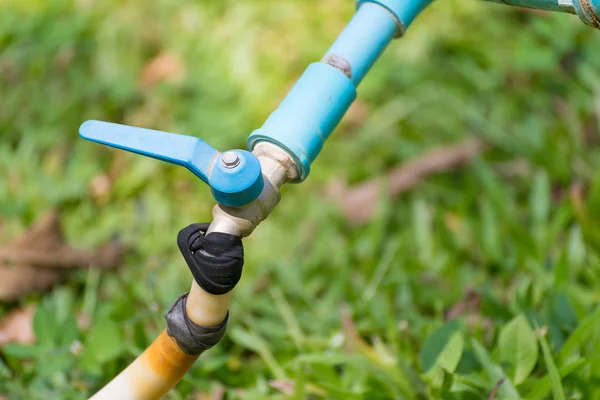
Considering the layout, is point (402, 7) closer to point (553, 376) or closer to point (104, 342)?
point (553, 376)

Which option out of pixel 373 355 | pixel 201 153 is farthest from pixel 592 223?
pixel 201 153

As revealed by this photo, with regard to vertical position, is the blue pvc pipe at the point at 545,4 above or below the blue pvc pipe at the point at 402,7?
above

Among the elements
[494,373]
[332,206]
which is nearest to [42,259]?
[332,206]

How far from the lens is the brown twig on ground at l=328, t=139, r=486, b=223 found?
5.61 feet

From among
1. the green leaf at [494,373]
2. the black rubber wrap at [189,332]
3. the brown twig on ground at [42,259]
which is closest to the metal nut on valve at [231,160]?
the black rubber wrap at [189,332]

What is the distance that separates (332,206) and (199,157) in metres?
0.89

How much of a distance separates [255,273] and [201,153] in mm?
723

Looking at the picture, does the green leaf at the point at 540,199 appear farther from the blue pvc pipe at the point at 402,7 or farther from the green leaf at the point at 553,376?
the blue pvc pipe at the point at 402,7

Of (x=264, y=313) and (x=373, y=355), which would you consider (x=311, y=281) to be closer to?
(x=264, y=313)

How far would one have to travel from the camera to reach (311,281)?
149 cm

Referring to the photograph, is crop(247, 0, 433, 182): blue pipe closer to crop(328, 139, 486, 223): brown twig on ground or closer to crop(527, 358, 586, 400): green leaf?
crop(527, 358, 586, 400): green leaf

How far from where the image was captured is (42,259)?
146 cm

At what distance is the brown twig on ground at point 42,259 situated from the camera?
4.62 feet

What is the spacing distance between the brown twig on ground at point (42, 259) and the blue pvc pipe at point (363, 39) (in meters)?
0.79
